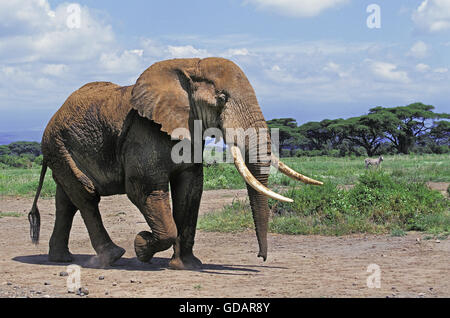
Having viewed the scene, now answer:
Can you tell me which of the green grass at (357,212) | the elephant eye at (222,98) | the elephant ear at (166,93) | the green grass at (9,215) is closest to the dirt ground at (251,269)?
the green grass at (357,212)

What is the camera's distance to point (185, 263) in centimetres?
791

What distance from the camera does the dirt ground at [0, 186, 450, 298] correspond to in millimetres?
6457

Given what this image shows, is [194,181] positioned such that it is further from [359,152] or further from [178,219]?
[359,152]

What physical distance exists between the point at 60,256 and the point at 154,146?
8.41ft

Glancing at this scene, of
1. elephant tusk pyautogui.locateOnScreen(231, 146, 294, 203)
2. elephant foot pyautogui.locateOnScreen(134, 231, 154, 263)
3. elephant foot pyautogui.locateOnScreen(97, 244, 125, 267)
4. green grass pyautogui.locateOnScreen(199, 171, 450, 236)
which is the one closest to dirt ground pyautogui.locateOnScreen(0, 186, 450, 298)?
elephant foot pyautogui.locateOnScreen(97, 244, 125, 267)

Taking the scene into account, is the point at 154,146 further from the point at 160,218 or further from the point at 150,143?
the point at 160,218

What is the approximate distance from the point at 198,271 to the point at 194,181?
110 cm

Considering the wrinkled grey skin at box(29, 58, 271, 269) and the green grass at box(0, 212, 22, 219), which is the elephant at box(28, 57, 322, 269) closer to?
the wrinkled grey skin at box(29, 58, 271, 269)

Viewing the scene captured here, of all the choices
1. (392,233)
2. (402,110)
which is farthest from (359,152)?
(392,233)

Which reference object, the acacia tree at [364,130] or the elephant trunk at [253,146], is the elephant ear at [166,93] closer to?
the elephant trunk at [253,146]

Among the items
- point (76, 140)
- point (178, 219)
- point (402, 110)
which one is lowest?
point (178, 219)

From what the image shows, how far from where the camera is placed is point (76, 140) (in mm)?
8016

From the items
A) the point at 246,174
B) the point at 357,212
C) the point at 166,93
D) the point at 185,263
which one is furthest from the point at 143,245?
the point at 357,212

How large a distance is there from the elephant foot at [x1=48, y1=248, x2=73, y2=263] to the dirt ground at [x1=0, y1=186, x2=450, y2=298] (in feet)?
0.43
